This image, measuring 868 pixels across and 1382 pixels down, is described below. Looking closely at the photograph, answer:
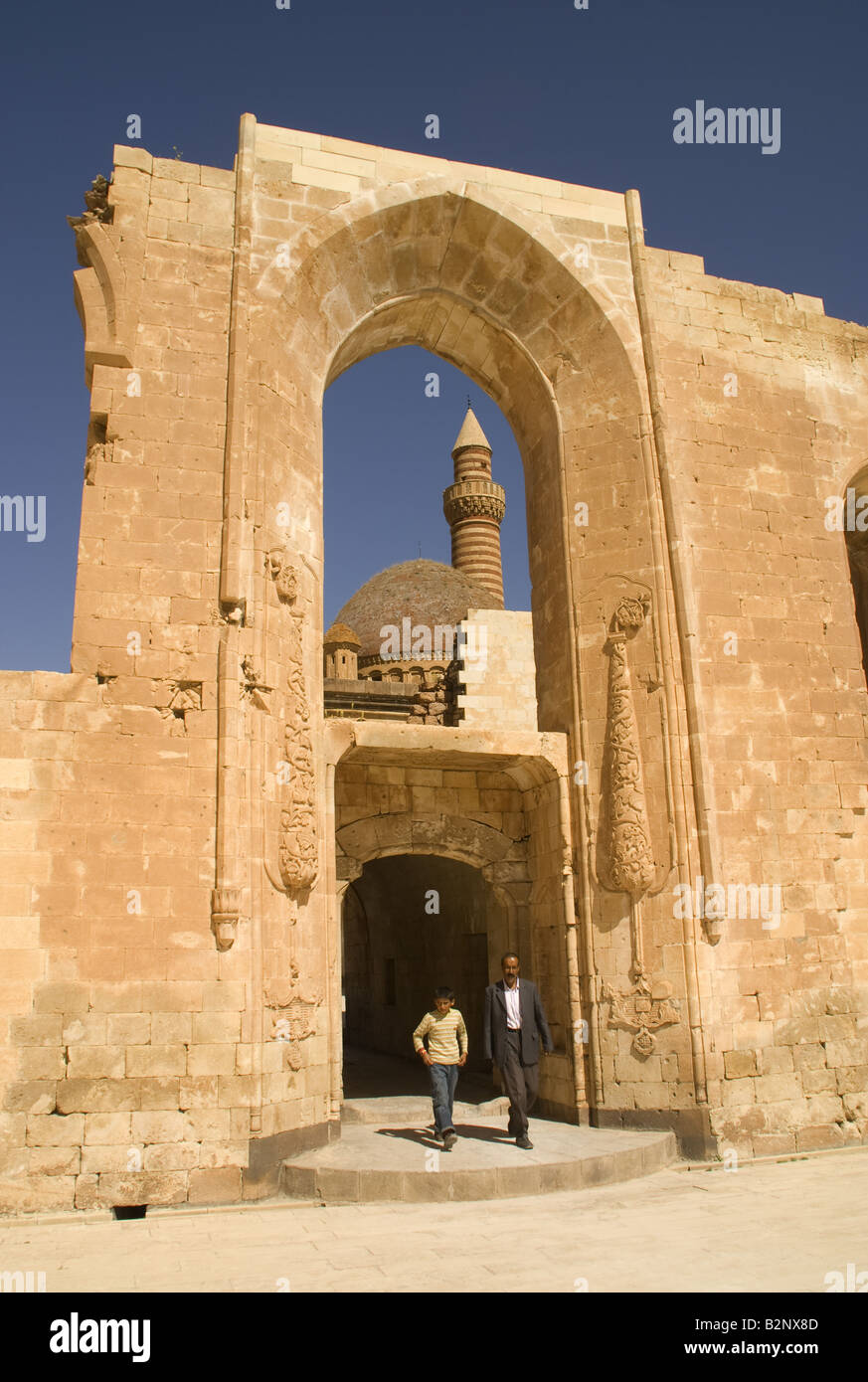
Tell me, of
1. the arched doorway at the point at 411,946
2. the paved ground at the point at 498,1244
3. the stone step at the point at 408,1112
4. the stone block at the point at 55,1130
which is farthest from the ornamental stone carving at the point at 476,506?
the stone block at the point at 55,1130

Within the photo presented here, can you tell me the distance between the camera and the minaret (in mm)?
34156

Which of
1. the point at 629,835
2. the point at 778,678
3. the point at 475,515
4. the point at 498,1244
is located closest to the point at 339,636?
the point at 475,515

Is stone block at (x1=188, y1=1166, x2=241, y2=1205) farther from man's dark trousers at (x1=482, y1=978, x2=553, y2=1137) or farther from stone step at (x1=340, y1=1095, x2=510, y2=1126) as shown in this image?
stone step at (x1=340, y1=1095, x2=510, y2=1126)

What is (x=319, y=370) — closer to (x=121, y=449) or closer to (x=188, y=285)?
(x=188, y=285)

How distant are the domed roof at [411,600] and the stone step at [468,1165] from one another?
2023cm

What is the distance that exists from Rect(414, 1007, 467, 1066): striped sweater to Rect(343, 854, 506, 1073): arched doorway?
2.47 m

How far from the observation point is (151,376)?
8250 mm

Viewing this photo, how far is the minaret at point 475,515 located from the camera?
112 feet
